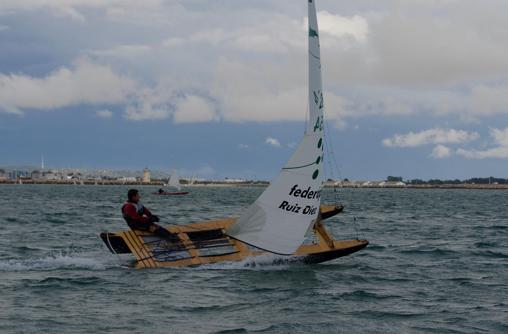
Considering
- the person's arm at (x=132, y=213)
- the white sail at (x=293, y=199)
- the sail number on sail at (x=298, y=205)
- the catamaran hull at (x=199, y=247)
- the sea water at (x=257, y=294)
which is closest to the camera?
the sea water at (x=257, y=294)

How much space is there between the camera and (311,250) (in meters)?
18.2

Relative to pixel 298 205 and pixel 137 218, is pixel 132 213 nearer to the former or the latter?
pixel 137 218

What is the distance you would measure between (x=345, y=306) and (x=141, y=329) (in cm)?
420

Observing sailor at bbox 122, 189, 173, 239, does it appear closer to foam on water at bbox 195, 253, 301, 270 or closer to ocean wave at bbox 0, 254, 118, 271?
ocean wave at bbox 0, 254, 118, 271

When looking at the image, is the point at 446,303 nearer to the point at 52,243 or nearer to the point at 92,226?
the point at 52,243

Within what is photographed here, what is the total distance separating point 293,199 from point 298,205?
209 mm

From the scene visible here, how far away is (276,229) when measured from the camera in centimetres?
1686

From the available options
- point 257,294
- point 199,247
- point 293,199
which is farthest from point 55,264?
point 293,199

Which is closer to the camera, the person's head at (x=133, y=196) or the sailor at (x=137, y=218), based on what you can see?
the person's head at (x=133, y=196)

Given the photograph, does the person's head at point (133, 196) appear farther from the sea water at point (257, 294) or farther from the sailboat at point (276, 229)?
the sea water at point (257, 294)

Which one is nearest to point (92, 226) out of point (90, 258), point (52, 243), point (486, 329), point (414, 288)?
point (52, 243)

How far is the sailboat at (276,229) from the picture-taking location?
16859 mm

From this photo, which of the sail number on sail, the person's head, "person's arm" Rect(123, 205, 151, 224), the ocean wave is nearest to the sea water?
the ocean wave

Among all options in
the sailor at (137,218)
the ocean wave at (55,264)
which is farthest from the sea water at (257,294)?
the sailor at (137,218)
